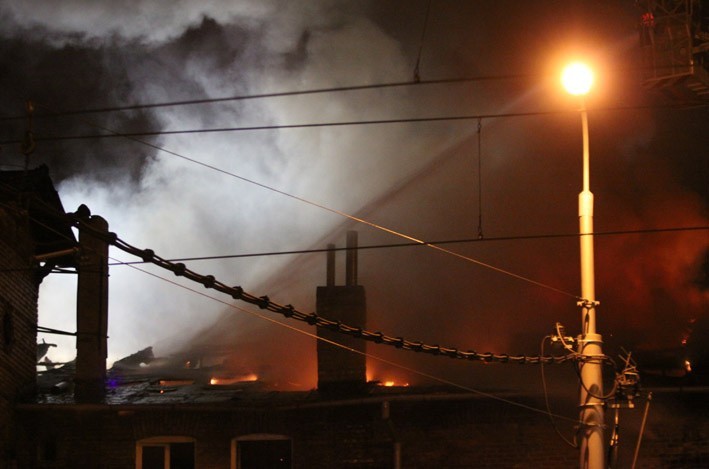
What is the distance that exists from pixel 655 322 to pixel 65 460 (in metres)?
16.3

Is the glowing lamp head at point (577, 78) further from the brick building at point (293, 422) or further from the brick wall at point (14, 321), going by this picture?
the brick wall at point (14, 321)

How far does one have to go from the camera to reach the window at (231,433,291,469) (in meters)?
17.3

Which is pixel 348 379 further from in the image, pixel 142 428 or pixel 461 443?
pixel 142 428

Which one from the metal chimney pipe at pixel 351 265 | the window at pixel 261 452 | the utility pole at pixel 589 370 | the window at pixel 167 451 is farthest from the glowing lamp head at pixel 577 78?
the window at pixel 167 451

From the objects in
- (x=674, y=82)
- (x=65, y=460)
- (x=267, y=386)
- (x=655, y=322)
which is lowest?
(x=65, y=460)

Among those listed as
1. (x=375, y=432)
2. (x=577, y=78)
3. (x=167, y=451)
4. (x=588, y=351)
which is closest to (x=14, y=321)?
(x=167, y=451)

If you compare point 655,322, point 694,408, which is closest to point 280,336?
point 655,322

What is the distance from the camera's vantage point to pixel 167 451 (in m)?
17.5

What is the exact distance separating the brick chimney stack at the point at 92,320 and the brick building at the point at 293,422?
4cm

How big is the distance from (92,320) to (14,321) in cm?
145

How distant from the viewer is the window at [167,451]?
688 inches

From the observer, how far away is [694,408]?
1655 centimetres

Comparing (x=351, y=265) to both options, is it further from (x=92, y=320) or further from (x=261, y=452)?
(x=92, y=320)

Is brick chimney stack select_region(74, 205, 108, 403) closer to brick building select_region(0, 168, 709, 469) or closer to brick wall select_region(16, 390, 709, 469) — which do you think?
brick building select_region(0, 168, 709, 469)
